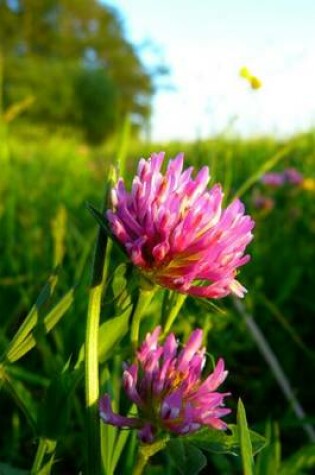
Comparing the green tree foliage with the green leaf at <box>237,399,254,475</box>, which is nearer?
the green leaf at <box>237,399,254,475</box>

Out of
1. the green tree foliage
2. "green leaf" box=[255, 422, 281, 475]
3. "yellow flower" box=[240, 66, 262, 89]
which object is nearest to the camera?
"green leaf" box=[255, 422, 281, 475]

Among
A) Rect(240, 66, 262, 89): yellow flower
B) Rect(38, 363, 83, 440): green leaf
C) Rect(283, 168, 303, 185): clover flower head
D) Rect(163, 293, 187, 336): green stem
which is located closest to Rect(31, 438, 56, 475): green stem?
Rect(38, 363, 83, 440): green leaf

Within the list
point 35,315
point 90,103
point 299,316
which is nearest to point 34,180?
point 299,316

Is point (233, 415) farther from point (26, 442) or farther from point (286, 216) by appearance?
point (286, 216)

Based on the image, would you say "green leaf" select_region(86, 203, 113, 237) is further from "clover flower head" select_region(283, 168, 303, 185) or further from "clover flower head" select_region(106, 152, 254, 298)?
"clover flower head" select_region(283, 168, 303, 185)

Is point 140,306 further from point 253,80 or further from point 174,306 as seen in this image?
point 253,80

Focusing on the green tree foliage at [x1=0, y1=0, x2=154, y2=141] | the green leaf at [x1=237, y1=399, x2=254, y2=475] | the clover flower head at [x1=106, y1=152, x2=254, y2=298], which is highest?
the green tree foliage at [x1=0, y1=0, x2=154, y2=141]

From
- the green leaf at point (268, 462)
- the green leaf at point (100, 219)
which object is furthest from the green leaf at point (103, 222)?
the green leaf at point (268, 462)

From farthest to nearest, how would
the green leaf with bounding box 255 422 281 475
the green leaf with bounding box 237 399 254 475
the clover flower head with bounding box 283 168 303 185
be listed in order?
the clover flower head with bounding box 283 168 303 185 < the green leaf with bounding box 255 422 281 475 < the green leaf with bounding box 237 399 254 475
